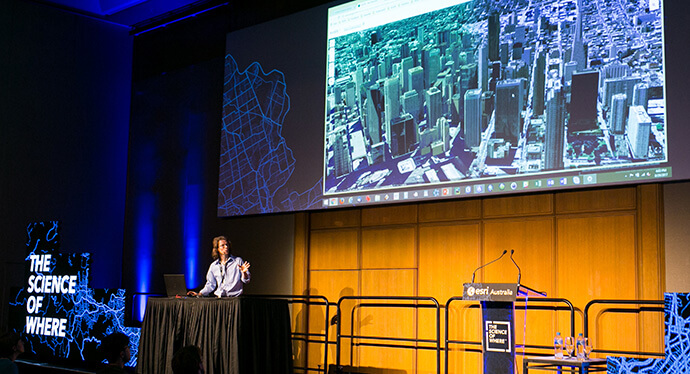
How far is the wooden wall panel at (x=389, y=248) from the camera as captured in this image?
7.16 metres

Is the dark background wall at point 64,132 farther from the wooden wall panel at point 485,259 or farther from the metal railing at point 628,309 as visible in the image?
the metal railing at point 628,309

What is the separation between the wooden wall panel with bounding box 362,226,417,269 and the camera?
7.16 metres

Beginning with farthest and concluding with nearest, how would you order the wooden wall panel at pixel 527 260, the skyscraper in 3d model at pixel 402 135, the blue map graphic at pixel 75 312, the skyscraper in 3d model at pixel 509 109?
1. the blue map graphic at pixel 75 312
2. the skyscraper in 3d model at pixel 402 135
3. the wooden wall panel at pixel 527 260
4. the skyscraper in 3d model at pixel 509 109

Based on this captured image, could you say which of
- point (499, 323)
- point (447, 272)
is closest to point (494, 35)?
point (447, 272)

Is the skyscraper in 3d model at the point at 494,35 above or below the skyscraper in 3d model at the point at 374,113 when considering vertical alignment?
above

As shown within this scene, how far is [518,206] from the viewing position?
6418 millimetres

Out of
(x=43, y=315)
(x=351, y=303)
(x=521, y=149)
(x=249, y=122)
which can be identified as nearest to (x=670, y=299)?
(x=521, y=149)

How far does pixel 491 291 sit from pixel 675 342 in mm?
1256

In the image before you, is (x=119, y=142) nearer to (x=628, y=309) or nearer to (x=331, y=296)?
(x=331, y=296)

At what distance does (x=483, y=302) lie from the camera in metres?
5.29

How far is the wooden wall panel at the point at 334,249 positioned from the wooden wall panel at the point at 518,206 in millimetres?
1661

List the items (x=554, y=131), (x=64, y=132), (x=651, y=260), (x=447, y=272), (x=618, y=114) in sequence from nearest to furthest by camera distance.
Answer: (x=618, y=114), (x=651, y=260), (x=554, y=131), (x=447, y=272), (x=64, y=132)

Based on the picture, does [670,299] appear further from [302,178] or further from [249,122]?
[249,122]

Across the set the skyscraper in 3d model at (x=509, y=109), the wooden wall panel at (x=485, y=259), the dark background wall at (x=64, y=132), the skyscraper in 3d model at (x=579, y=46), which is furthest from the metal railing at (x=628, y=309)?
the dark background wall at (x=64, y=132)
